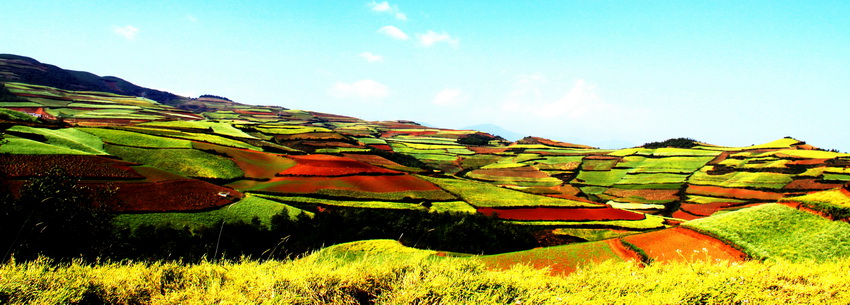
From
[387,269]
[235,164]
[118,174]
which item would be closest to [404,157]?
[235,164]

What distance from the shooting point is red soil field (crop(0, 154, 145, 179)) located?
33438 mm

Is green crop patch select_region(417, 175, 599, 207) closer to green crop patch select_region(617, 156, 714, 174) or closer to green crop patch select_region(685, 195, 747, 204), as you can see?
green crop patch select_region(685, 195, 747, 204)

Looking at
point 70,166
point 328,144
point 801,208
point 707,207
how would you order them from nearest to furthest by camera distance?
point 801,208
point 70,166
point 707,207
point 328,144

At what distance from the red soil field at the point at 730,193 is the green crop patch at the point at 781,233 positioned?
5064 centimetres

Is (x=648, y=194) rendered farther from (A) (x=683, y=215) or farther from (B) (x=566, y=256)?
(B) (x=566, y=256)

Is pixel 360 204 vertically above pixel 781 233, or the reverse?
pixel 781 233

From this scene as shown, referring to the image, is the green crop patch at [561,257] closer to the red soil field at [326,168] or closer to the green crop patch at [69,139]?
the red soil field at [326,168]

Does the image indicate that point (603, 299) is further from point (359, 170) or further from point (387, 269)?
point (359, 170)

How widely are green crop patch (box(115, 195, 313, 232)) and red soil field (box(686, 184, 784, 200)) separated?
8003 centimetres

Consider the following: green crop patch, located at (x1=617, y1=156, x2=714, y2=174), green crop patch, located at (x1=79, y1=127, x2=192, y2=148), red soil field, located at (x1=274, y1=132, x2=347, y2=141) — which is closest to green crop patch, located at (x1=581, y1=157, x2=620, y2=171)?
green crop patch, located at (x1=617, y1=156, x2=714, y2=174)

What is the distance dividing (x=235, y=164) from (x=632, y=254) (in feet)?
168

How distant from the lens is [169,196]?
118 feet

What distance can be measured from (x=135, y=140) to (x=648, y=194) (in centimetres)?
9607

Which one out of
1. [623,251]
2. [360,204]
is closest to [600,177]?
[623,251]
